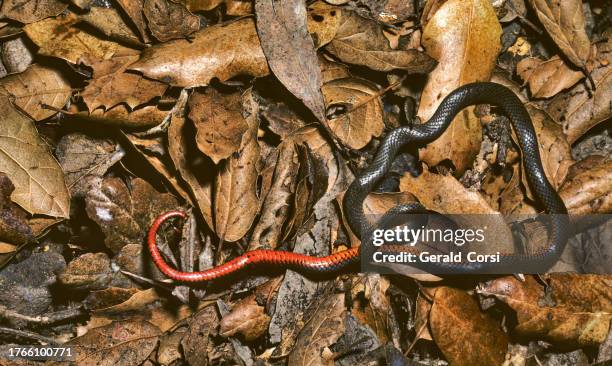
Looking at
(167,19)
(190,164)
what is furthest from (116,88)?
(190,164)

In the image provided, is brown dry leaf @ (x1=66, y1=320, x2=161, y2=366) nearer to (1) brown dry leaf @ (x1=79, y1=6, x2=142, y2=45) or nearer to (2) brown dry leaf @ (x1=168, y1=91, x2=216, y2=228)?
(2) brown dry leaf @ (x1=168, y1=91, x2=216, y2=228)

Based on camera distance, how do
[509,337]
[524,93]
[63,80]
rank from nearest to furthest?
1. [63,80]
2. [509,337]
3. [524,93]

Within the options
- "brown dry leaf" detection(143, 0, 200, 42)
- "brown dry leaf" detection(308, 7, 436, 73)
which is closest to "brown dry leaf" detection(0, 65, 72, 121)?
"brown dry leaf" detection(143, 0, 200, 42)

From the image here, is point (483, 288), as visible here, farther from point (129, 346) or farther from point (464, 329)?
point (129, 346)

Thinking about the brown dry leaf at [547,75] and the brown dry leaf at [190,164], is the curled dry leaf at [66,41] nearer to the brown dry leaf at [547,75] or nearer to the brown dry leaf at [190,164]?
the brown dry leaf at [190,164]

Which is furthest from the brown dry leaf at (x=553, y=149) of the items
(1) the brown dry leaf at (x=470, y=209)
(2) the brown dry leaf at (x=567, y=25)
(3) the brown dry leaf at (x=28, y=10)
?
(3) the brown dry leaf at (x=28, y=10)

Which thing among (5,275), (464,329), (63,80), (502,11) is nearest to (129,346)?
(5,275)
